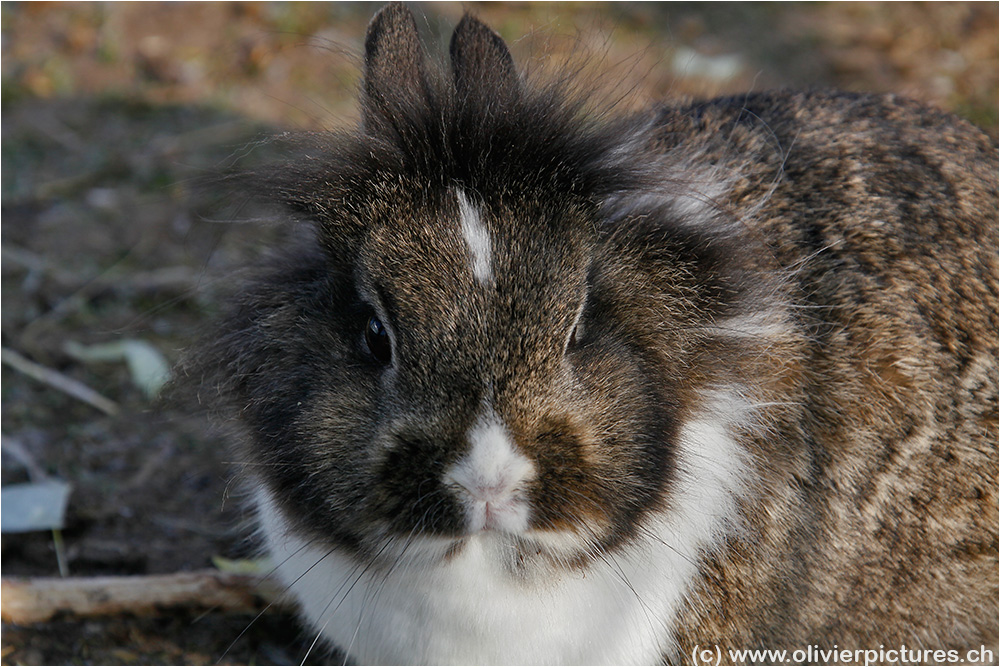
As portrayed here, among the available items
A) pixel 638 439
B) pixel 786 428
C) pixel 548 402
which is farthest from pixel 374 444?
pixel 786 428

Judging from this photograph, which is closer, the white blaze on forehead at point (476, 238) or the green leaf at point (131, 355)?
the white blaze on forehead at point (476, 238)

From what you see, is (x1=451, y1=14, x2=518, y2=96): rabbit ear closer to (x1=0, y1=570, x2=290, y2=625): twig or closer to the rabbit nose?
the rabbit nose

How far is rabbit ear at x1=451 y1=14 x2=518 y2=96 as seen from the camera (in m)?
2.75

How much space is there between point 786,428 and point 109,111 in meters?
5.20

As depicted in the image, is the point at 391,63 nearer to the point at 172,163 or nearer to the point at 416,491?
the point at 416,491


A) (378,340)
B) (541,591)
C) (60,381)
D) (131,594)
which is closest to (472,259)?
(378,340)

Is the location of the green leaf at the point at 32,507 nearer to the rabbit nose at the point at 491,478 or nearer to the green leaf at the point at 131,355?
the green leaf at the point at 131,355

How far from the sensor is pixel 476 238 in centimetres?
251

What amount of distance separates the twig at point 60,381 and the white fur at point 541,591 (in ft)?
5.86

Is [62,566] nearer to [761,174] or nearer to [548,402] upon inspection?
[548,402]

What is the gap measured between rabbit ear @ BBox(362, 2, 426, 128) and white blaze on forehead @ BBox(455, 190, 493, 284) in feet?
1.25

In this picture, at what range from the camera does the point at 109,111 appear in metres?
6.51

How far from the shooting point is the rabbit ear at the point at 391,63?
109 inches

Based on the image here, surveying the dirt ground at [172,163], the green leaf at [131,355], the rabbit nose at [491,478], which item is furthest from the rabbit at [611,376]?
the green leaf at [131,355]
